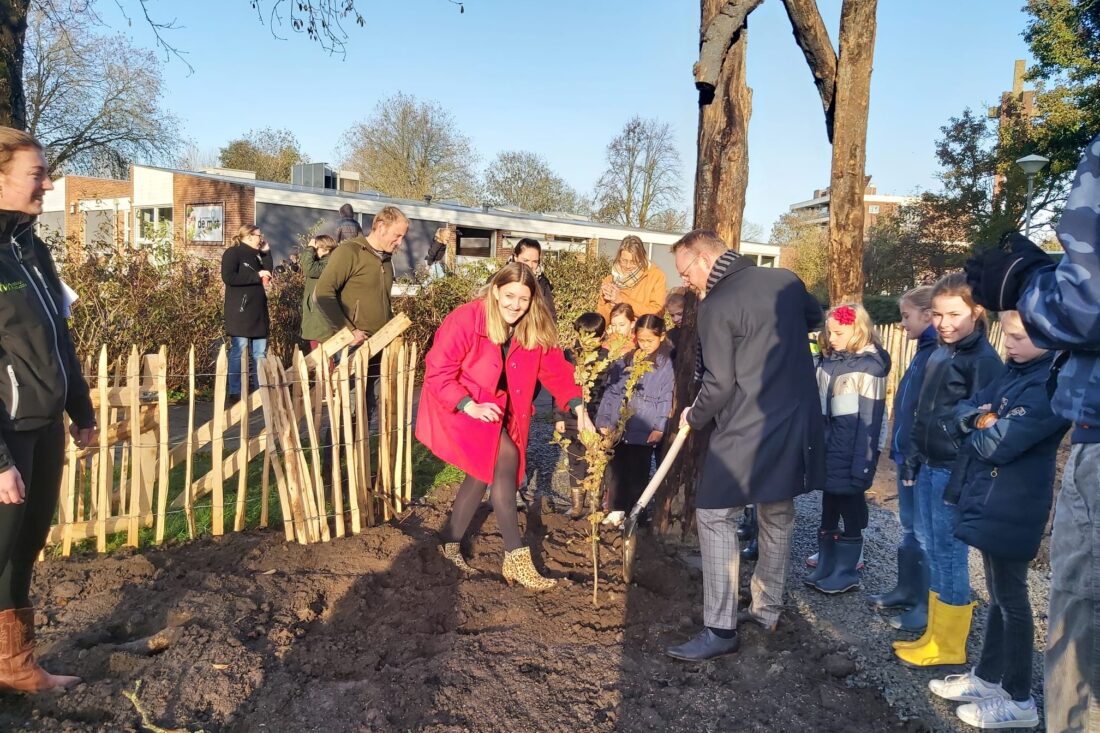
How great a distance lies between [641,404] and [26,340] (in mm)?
3192

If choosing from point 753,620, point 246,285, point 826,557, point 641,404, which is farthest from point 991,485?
point 246,285

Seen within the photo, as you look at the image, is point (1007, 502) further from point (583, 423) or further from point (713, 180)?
point (713, 180)

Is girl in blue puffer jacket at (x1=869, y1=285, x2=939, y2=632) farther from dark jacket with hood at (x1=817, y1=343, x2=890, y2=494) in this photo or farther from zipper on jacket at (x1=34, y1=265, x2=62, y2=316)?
zipper on jacket at (x1=34, y1=265, x2=62, y2=316)

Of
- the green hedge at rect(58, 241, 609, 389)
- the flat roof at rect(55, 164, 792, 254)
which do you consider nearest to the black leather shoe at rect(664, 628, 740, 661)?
the green hedge at rect(58, 241, 609, 389)

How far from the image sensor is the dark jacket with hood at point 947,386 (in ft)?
10.5

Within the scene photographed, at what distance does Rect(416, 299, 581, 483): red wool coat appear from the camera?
3.76 metres

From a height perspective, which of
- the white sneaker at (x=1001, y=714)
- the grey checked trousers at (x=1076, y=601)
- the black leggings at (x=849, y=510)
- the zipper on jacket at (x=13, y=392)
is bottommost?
the white sneaker at (x=1001, y=714)

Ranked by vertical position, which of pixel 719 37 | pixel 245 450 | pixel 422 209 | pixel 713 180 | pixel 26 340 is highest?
pixel 422 209

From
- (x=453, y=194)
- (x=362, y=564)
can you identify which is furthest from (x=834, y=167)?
(x=453, y=194)

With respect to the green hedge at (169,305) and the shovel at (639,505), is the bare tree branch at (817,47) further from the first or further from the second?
the green hedge at (169,305)

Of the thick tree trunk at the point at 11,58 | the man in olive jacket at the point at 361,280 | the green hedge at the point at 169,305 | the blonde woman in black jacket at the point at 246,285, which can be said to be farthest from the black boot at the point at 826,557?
the thick tree trunk at the point at 11,58

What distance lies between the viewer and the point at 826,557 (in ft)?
13.4

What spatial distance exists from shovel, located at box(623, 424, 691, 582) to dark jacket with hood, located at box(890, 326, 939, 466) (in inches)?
44.1

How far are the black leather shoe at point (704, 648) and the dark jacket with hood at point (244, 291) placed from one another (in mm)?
5798
